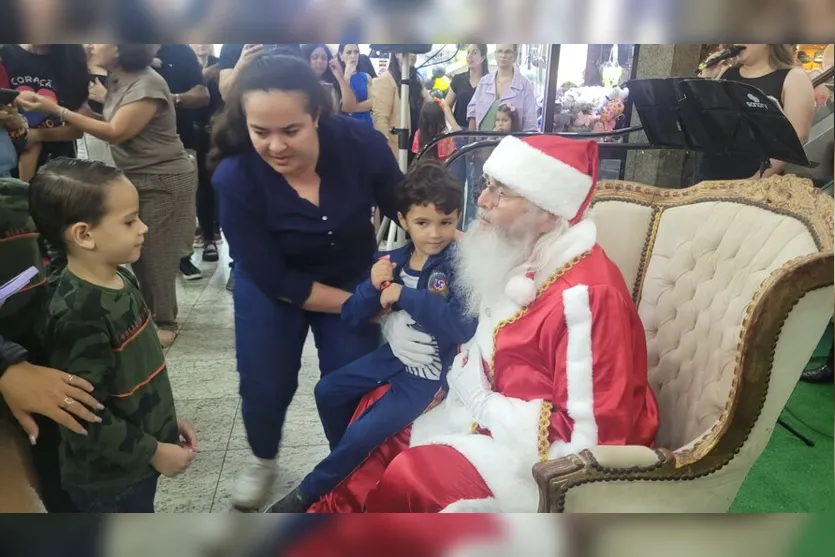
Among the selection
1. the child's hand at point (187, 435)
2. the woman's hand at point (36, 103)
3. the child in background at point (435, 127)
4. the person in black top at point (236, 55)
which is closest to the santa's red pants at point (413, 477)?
the child's hand at point (187, 435)

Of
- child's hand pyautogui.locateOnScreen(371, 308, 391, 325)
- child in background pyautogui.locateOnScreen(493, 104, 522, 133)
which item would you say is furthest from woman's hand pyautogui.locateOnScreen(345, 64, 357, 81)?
child's hand pyautogui.locateOnScreen(371, 308, 391, 325)

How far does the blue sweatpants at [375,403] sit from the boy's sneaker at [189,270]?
237mm

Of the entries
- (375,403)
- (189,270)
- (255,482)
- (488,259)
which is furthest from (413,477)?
(189,270)

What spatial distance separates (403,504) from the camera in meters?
0.85

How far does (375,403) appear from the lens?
849mm

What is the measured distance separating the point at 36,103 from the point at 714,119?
3.17ft

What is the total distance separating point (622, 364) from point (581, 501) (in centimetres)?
22

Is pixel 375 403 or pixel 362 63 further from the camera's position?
pixel 375 403

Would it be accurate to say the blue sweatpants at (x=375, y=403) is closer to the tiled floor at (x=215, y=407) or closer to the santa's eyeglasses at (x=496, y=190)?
the tiled floor at (x=215, y=407)

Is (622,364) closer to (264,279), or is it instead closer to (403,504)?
(403,504)

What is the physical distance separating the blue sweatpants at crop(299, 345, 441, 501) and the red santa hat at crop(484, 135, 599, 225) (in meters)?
0.31

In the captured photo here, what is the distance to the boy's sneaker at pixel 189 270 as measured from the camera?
782mm

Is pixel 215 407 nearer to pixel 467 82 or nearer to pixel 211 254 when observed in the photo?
pixel 211 254

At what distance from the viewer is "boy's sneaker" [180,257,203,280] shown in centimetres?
78
